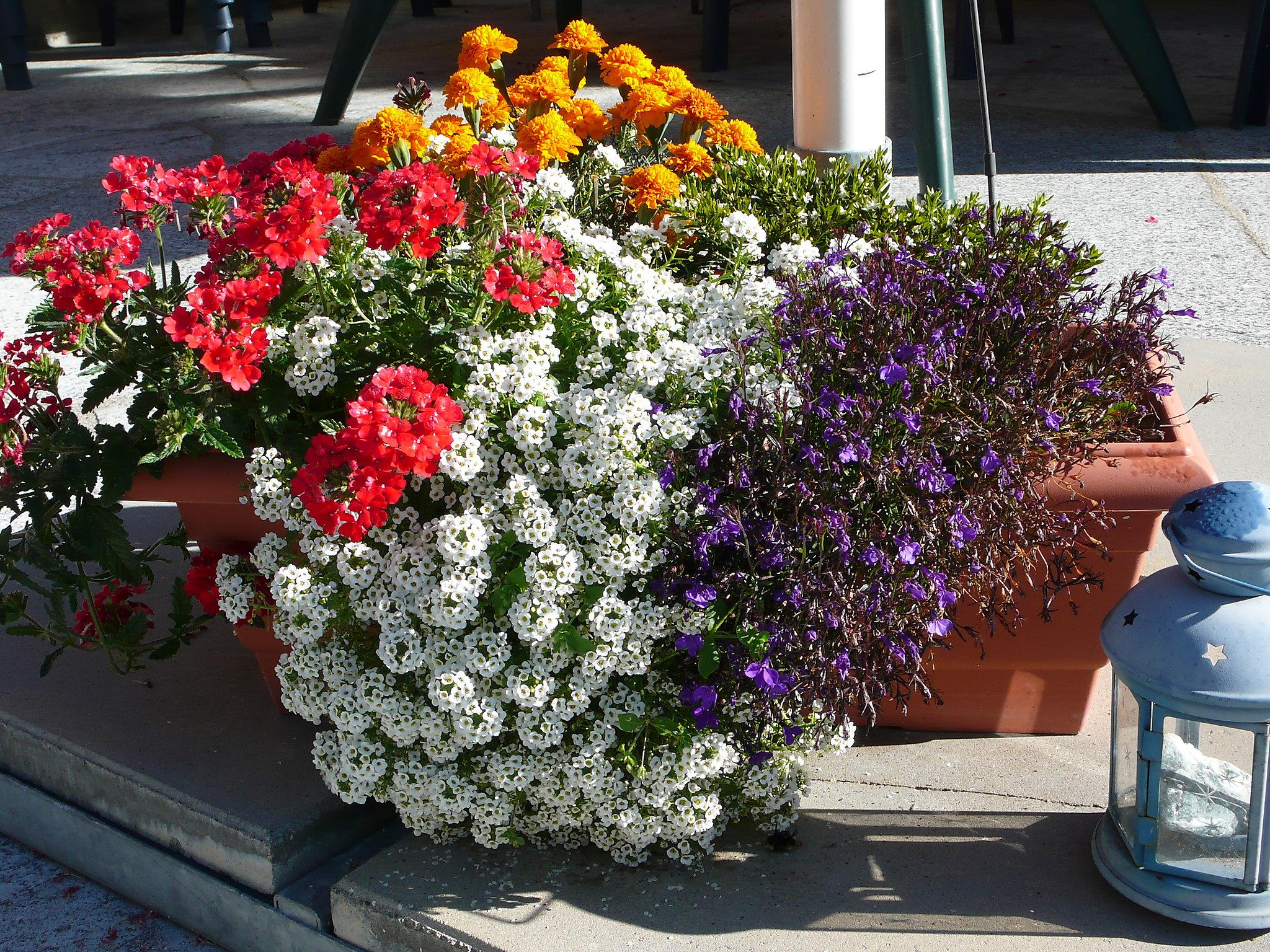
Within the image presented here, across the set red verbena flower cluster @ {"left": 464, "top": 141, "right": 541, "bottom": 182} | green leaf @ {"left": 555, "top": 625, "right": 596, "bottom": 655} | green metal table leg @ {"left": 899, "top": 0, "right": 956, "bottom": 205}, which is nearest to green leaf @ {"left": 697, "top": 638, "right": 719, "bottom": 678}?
green leaf @ {"left": 555, "top": 625, "right": 596, "bottom": 655}

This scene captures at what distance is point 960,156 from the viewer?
21.6 ft

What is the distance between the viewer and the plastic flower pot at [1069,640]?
2059 mm

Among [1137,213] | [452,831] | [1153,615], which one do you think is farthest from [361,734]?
[1137,213]

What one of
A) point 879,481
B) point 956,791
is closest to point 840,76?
point 879,481

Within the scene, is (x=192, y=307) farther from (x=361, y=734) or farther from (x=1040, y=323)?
(x=1040, y=323)

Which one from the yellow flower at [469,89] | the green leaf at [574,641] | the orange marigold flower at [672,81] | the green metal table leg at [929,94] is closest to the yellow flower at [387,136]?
the yellow flower at [469,89]

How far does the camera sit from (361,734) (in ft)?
6.64

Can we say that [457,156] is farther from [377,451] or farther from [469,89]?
[377,451]

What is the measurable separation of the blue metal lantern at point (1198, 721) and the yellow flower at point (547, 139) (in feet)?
4.86

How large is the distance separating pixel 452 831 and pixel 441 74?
8.23 metres

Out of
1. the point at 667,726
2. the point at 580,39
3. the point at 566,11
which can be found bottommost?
the point at 667,726

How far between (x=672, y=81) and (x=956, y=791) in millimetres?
1798

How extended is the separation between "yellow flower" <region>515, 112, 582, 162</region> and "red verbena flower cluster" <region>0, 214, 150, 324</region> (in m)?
0.90

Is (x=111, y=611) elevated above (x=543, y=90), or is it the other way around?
(x=543, y=90)
